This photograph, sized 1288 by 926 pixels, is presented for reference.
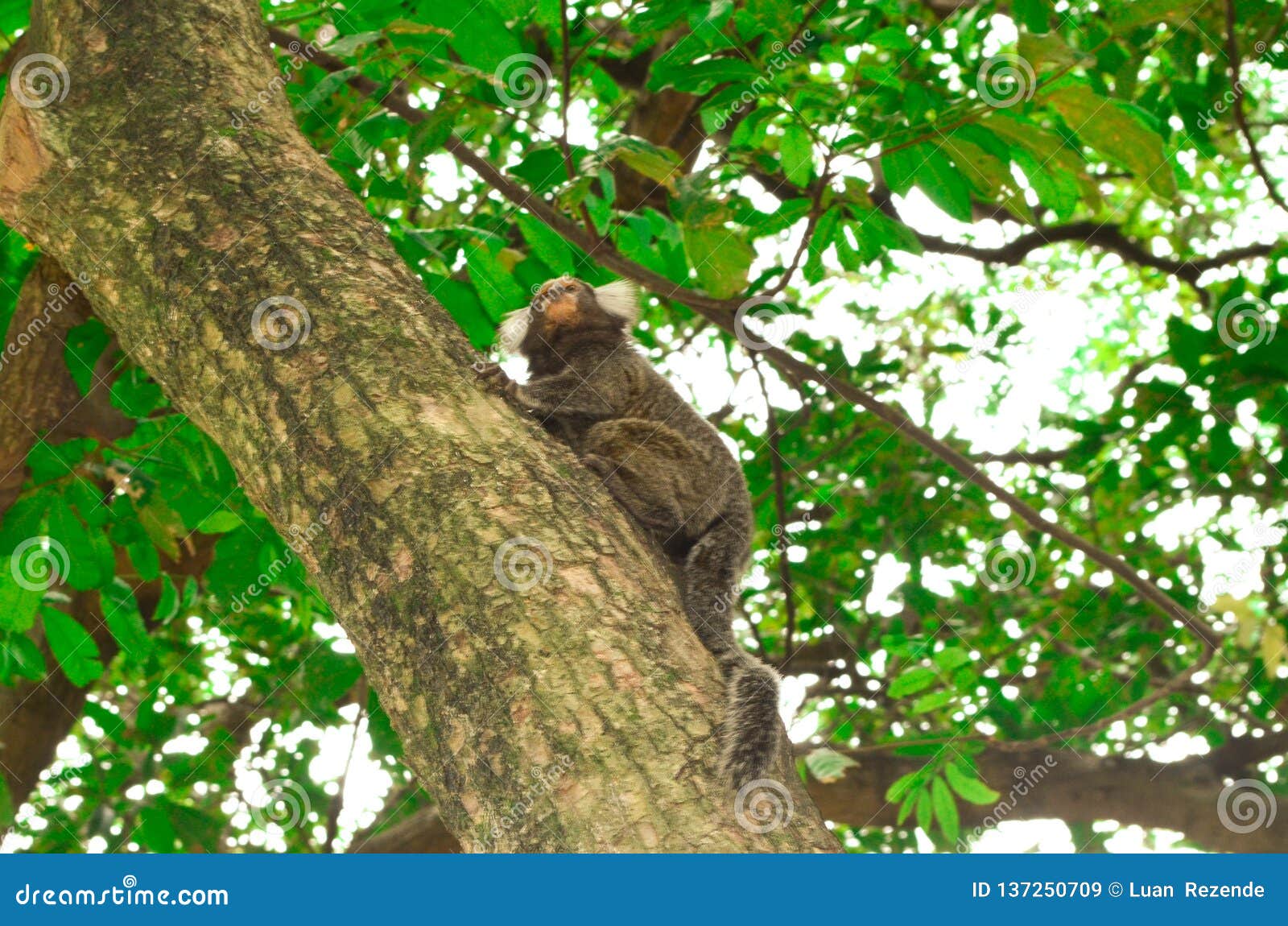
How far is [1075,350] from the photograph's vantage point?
8164 mm

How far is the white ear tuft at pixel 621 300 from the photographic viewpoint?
16.6 ft

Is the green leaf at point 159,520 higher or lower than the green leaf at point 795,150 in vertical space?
lower

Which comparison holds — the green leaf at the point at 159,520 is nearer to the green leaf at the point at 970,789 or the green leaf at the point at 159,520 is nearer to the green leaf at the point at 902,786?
the green leaf at the point at 902,786

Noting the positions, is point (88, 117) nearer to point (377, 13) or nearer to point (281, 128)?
point (281, 128)

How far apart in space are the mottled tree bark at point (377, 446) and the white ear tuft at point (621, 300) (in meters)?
2.20

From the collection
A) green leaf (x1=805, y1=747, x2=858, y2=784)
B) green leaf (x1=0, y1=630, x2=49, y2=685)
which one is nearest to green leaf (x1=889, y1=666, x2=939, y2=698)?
green leaf (x1=805, y1=747, x2=858, y2=784)

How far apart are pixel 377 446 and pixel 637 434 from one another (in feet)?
6.15

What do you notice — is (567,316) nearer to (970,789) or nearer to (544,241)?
(544,241)

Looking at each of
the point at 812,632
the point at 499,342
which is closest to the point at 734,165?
the point at 499,342

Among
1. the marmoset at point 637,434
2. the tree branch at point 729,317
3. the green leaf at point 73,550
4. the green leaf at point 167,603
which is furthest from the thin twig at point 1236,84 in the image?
the green leaf at point 167,603

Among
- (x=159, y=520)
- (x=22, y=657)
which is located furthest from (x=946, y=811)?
(x=22, y=657)

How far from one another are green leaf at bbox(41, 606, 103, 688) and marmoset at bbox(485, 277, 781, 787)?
2.05 meters

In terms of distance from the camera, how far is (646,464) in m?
4.02

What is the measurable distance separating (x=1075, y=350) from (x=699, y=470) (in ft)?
16.9
